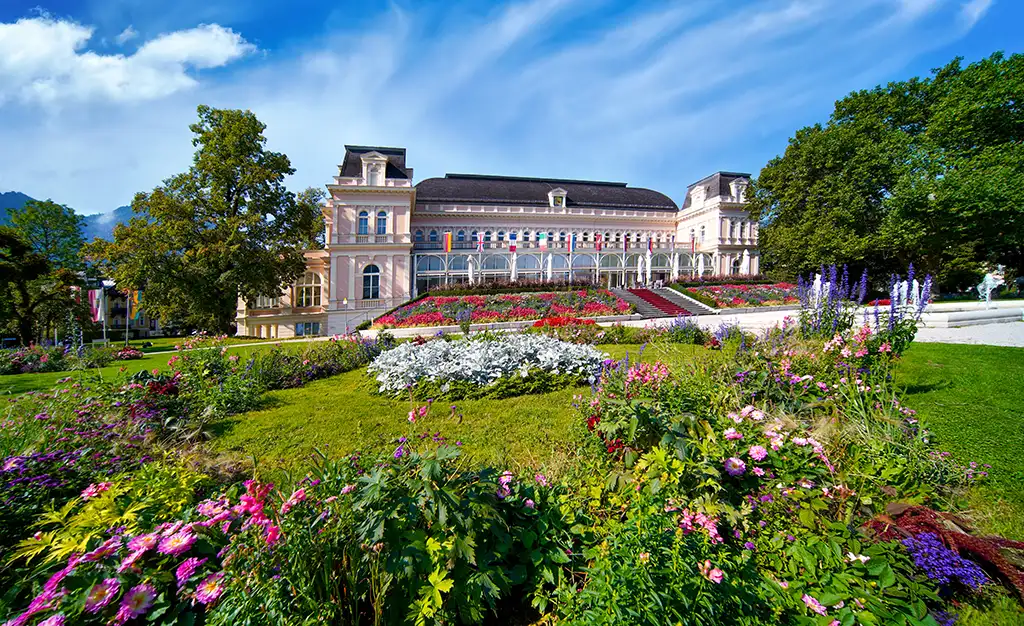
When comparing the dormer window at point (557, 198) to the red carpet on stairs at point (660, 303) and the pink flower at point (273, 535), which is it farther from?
the pink flower at point (273, 535)

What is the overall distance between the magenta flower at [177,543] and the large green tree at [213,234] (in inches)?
882

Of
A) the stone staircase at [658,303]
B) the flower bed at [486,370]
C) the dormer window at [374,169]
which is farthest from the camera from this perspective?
the dormer window at [374,169]

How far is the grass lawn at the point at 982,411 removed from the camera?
8.71ft

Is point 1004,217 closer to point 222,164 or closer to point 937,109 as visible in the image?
point 937,109

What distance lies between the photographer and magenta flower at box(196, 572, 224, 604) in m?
1.46

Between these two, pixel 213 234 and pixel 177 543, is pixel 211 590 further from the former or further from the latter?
pixel 213 234

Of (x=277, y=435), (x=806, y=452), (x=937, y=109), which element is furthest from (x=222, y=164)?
(x=937, y=109)

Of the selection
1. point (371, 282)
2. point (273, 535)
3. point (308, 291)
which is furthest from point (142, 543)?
point (308, 291)

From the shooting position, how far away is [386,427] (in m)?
4.84

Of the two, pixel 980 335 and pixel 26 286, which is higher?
pixel 26 286

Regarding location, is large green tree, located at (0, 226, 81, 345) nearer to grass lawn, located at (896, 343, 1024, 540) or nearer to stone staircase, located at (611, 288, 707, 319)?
stone staircase, located at (611, 288, 707, 319)

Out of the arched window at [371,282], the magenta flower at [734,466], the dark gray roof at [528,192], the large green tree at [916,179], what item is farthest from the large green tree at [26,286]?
the large green tree at [916,179]

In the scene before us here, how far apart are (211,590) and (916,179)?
31833 mm

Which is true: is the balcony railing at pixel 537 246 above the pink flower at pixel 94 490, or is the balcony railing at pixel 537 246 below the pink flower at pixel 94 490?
above
